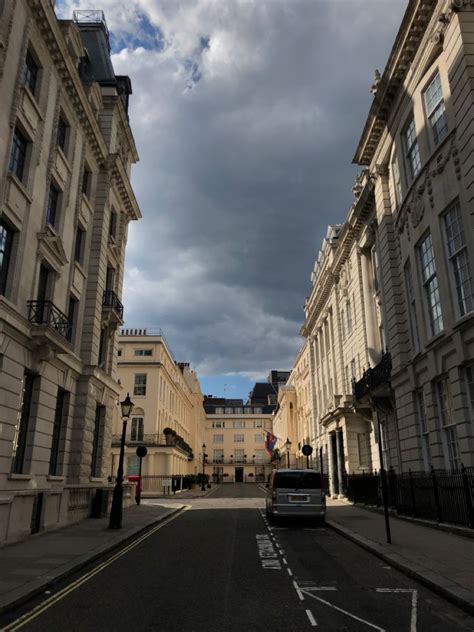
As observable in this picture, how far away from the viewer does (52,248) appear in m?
17.2

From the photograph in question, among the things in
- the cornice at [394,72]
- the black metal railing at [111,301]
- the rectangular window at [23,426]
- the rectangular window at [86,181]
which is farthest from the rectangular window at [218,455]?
the rectangular window at [23,426]

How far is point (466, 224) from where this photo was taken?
14773 mm

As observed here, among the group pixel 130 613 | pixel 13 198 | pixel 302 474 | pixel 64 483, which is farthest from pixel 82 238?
pixel 130 613

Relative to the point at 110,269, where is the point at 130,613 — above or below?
below

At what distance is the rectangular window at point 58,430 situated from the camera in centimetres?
1855

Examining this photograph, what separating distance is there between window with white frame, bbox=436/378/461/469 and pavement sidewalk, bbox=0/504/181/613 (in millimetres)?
10115

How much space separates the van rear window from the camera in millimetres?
Answer: 17906

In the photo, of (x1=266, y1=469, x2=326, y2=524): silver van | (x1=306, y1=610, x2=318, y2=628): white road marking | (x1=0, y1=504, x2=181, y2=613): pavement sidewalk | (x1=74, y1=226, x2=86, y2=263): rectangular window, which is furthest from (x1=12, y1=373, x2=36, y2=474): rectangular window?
(x1=306, y1=610, x2=318, y2=628): white road marking

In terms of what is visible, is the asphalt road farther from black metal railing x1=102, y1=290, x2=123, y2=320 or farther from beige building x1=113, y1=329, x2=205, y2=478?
beige building x1=113, y1=329, x2=205, y2=478

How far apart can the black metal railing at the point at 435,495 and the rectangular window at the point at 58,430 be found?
492 inches

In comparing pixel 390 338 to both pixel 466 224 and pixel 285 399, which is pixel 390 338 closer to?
pixel 466 224

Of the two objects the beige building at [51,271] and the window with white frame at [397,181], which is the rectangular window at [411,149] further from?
the beige building at [51,271]

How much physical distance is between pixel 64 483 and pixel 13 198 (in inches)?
395

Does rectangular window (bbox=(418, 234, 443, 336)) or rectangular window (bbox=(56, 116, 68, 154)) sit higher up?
rectangular window (bbox=(56, 116, 68, 154))
